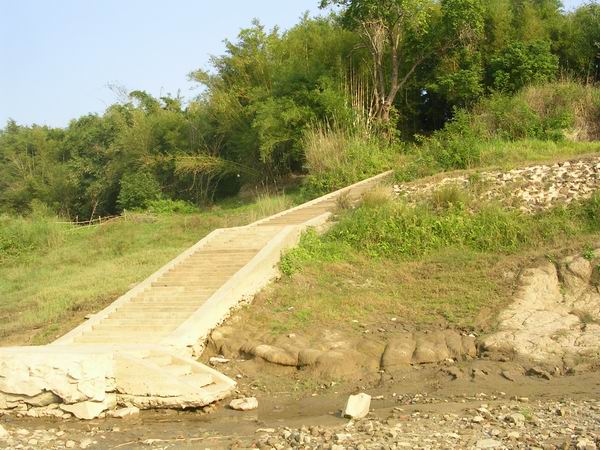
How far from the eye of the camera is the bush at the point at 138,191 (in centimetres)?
3384

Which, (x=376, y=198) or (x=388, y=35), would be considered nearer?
(x=376, y=198)

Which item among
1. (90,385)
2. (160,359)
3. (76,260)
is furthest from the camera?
(76,260)

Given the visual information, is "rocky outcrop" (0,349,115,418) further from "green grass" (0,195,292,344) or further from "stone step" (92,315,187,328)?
"green grass" (0,195,292,344)

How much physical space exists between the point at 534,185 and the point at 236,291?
690 cm

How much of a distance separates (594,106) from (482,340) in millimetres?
13210

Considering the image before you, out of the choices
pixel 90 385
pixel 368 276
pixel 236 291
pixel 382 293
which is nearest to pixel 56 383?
pixel 90 385

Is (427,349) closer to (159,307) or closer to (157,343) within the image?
(157,343)

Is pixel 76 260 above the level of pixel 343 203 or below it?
below

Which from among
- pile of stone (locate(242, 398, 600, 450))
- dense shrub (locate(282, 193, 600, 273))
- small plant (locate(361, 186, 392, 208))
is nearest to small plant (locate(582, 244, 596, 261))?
dense shrub (locate(282, 193, 600, 273))

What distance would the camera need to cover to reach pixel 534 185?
15086 millimetres

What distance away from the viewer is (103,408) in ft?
31.3

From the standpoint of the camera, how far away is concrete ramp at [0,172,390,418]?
9.52 m

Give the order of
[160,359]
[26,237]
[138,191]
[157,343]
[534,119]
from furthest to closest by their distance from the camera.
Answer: [138,191] < [26,237] < [534,119] < [157,343] < [160,359]

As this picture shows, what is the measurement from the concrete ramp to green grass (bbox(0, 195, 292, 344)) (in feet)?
5.27
